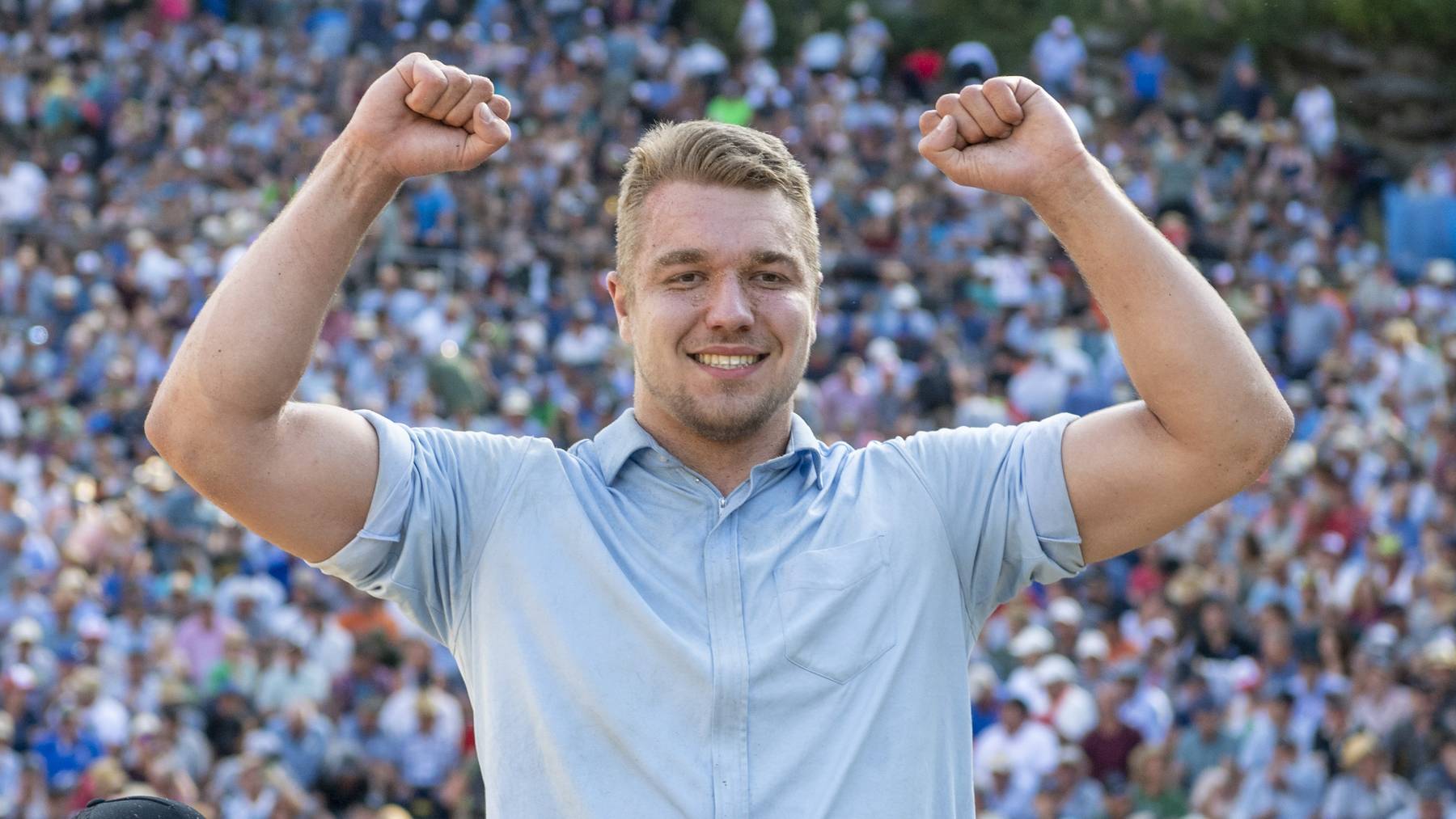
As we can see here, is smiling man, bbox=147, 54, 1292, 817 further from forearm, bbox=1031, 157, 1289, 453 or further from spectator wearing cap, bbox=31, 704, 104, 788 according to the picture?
spectator wearing cap, bbox=31, 704, 104, 788

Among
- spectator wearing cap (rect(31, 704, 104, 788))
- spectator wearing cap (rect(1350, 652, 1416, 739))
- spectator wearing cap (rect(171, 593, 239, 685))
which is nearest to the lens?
spectator wearing cap (rect(1350, 652, 1416, 739))

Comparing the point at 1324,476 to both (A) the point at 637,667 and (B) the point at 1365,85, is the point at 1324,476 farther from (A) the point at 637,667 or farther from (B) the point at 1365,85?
(B) the point at 1365,85

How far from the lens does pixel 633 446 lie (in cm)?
302

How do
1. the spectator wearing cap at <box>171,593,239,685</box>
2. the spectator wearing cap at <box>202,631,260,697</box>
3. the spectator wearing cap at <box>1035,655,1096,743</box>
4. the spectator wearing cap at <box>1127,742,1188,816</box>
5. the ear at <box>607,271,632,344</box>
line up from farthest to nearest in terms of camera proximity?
the spectator wearing cap at <box>171,593,239,685</box>
the spectator wearing cap at <box>202,631,260,697</box>
the spectator wearing cap at <box>1035,655,1096,743</box>
the spectator wearing cap at <box>1127,742,1188,816</box>
the ear at <box>607,271,632,344</box>

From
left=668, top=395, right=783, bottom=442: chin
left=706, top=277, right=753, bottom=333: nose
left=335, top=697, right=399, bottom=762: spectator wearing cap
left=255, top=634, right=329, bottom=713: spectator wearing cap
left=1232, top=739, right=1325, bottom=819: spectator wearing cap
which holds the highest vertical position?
left=706, top=277, right=753, bottom=333: nose

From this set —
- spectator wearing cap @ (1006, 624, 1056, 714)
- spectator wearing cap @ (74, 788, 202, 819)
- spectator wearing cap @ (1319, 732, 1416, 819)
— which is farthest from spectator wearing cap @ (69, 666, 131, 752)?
spectator wearing cap @ (74, 788, 202, 819)

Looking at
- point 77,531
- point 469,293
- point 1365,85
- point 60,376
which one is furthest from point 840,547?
point 1365,85

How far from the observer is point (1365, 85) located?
84.9 feet

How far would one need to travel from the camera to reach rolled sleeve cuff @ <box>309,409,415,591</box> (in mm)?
2846

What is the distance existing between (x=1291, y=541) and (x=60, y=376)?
9.10 metres

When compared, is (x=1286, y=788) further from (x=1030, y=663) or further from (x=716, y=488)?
(x=716, y=488)

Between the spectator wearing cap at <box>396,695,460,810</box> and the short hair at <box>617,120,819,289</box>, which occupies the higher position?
the short hair at <box>617,120,819,289</box>

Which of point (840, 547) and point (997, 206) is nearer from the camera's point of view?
point (840, 547)

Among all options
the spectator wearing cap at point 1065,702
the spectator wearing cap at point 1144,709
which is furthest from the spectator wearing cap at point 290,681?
the spectator wearing cap at point 1144,709
